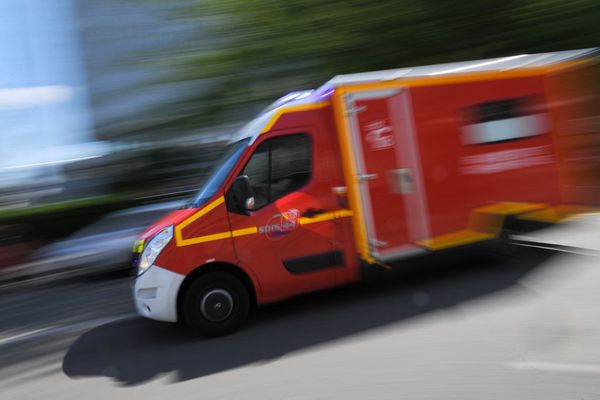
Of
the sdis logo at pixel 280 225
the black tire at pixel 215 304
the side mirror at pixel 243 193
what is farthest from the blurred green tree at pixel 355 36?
the black tire at pixel 215 304

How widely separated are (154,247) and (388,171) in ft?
8.07

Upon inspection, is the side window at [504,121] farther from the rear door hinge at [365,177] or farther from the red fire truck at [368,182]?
the rear door hinge at [365,177]

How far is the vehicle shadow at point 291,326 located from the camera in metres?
4.59

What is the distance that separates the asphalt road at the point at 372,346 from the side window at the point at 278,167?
1.31m

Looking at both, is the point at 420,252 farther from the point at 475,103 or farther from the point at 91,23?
the point at 91,23

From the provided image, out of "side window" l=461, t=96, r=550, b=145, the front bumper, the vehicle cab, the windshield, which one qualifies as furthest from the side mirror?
"side window" l=461, t=96, r=550, b=145

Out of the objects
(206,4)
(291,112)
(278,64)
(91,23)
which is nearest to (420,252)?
(291,112)

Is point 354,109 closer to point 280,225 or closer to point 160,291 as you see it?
point 280,225

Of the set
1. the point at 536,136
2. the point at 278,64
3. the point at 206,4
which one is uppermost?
the point at 206,4

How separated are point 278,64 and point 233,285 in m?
7.63

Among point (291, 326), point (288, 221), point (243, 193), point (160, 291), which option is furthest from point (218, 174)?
point (291, 326)

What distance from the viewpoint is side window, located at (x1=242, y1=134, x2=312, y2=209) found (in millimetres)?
5129

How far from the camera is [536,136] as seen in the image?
19.5 feet

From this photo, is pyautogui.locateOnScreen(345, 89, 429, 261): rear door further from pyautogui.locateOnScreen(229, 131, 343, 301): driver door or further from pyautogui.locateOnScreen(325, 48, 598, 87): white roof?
pyautogui.locateOnScreen(229, 131, 343, 301): driver door
